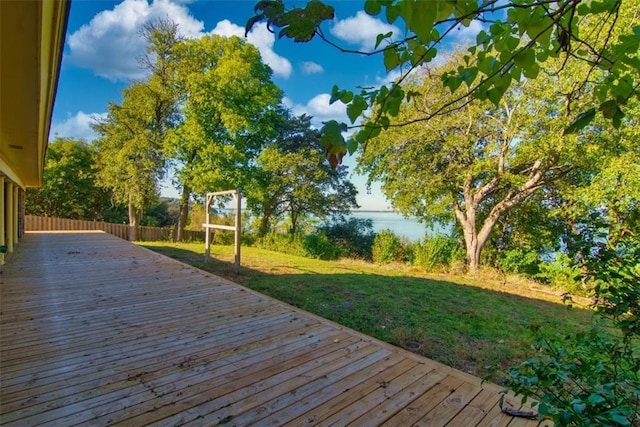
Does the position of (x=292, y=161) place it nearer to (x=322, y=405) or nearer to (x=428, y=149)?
(x=428, y=149)

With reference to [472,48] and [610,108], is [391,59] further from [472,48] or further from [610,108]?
[610,108]

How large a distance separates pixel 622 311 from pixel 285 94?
1545cm

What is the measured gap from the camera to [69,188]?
17547 millimetres

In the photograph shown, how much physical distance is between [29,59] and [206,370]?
2.14 m

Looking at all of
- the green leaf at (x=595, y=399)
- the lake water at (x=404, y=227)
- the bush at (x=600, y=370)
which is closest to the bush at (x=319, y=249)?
the lake water at (x=404, y=227)

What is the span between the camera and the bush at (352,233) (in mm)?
13873

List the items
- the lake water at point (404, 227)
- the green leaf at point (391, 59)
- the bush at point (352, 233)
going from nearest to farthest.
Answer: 1. the green leaf at point (391, 59)
2. the lake water at point (404, 227)
3. the bush at point (352, 233)

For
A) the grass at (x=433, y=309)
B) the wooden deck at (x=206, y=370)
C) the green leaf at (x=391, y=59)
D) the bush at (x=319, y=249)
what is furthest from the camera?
the bush at (x=319, y=249)

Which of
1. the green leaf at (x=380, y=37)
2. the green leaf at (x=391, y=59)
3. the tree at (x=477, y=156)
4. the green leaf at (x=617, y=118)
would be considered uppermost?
the tree at (x=477, y=156)

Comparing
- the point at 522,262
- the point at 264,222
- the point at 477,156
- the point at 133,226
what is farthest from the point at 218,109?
the point at 522,262

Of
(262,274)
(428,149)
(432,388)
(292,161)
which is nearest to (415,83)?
(428,149)

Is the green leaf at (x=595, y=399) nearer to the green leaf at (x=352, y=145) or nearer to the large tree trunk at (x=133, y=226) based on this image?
the green leaf at (x=352, y=145)

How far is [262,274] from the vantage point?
20.8 ft

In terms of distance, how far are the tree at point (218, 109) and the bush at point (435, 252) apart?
283 inches
